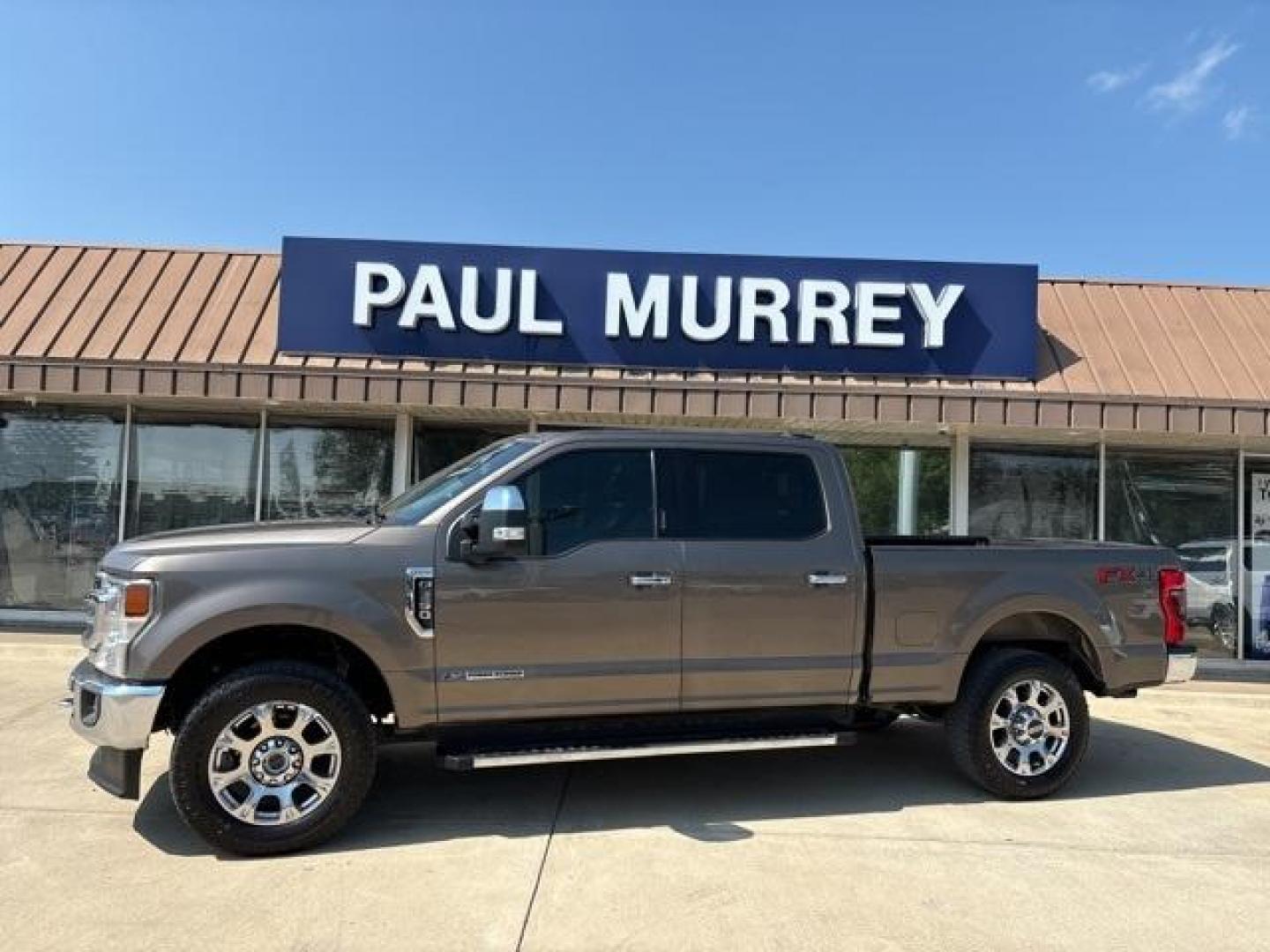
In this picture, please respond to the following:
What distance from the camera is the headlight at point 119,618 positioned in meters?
4.75

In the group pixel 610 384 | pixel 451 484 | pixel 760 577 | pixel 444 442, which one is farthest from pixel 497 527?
pixel 444 442

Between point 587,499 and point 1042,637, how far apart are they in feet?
9.58

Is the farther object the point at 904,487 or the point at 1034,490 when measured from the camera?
the point at 904,487

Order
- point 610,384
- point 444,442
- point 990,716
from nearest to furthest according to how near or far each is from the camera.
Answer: point 990,716 < point 610,384 < point 444,442

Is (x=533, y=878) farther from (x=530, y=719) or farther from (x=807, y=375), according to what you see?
(x=807, y=375)

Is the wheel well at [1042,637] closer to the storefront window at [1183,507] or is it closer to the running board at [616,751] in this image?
the running board at [616,751]

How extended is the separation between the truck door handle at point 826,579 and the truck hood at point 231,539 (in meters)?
2.30

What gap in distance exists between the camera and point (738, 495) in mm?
5723

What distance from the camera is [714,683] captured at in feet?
17.9

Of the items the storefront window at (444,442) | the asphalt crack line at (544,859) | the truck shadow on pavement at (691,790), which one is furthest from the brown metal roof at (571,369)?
the asphalt crack line at (544,859)

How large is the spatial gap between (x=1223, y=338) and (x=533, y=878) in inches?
391

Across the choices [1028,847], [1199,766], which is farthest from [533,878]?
[1199,766]

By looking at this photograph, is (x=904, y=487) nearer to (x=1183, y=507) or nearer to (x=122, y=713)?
(x=1183, y=507)

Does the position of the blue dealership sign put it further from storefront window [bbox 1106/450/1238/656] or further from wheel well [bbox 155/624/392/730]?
wheel well [bbox 155/624/392/730]
